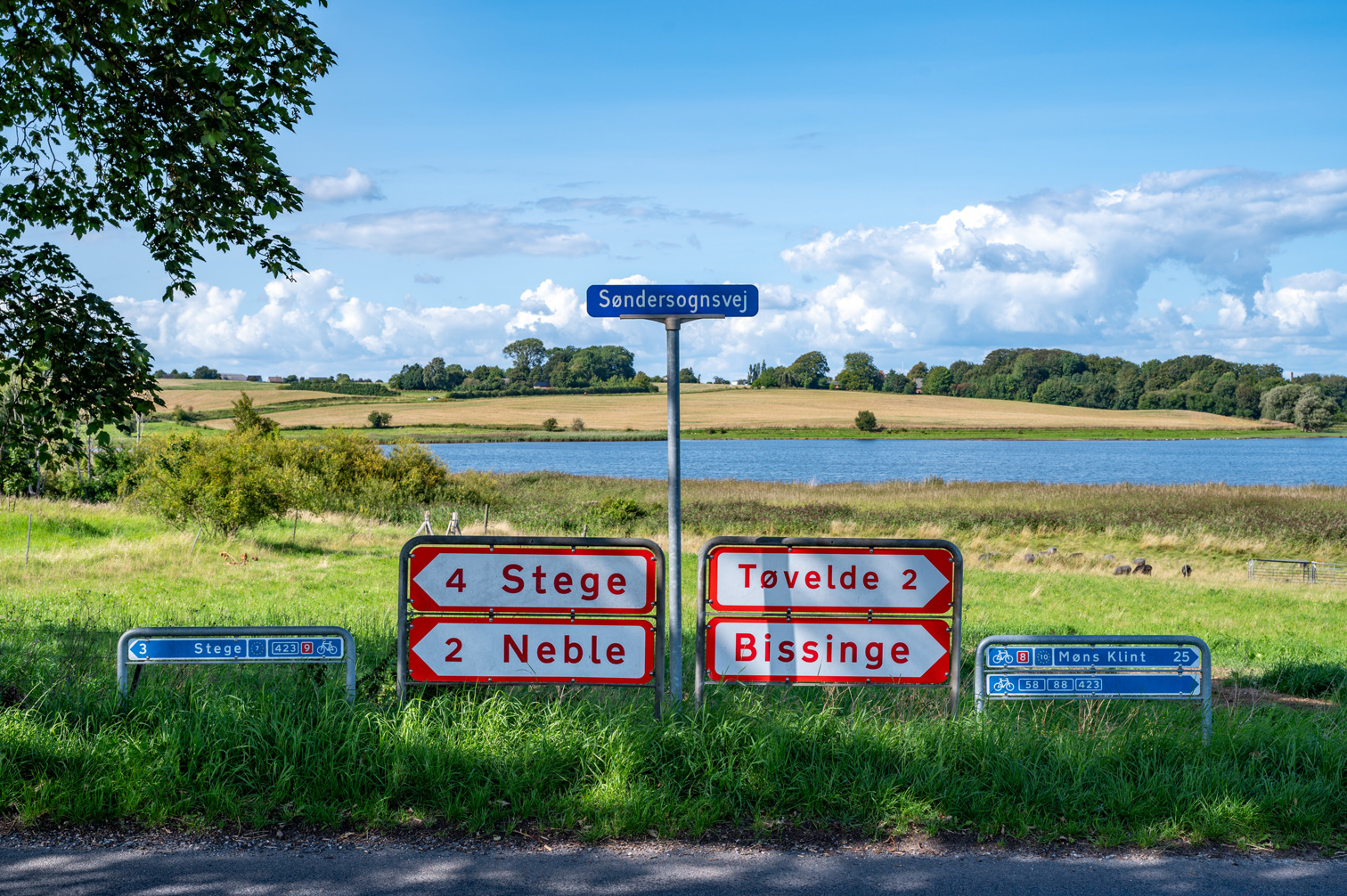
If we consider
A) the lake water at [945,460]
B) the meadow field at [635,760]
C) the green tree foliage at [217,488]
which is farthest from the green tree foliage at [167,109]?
the lake water at [945,460]

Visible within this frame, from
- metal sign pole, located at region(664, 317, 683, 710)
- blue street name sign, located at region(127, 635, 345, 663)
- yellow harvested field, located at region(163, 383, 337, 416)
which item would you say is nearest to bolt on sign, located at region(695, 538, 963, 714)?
metal sign pole, located at region(664, 317, 683, 710)

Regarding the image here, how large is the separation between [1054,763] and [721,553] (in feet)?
6.53

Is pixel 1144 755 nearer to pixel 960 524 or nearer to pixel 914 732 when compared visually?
pixel 914 732

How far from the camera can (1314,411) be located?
123188mm

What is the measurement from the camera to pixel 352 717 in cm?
466

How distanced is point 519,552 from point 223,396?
4770 inches

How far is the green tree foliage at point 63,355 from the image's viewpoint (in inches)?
295

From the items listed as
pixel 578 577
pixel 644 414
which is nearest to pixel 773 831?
pixel 578 577

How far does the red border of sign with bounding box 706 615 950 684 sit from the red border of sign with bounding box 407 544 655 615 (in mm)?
427

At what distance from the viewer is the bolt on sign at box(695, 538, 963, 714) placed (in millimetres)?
5164

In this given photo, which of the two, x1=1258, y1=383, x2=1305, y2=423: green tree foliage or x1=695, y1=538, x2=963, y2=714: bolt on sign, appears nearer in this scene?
x1=695, y1=538, x2=963, y2=714: bolt on sign

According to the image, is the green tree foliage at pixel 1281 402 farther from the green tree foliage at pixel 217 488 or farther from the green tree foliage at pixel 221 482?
the green tree foliage at pixel 217 488

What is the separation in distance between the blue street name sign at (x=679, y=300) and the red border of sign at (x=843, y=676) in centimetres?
174

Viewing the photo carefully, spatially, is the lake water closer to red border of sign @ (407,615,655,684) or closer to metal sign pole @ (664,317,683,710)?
metal sign pole @ (664,317,683,710)
